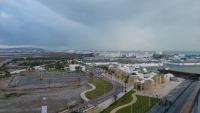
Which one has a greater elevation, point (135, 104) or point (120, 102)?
point (120, 102)

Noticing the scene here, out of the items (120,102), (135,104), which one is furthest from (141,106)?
(120,102)

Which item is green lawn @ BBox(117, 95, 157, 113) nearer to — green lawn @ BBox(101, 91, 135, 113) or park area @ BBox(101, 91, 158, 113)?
park area @ BBox(101, 91, 158, 113)

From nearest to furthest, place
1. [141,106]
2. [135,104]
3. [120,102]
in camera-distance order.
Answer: [141,106] < [135,104] < [120,102]

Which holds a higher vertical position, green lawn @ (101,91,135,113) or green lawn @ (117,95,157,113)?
green lawn @ (101,91,135,113)

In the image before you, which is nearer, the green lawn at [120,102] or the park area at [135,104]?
the park area at [135,104]

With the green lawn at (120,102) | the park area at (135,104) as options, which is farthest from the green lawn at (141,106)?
the green lawn at (120,102)

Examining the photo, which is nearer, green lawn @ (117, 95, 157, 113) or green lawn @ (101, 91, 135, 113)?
green lawn @ (117, 95, 157, 113)

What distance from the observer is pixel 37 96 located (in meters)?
35.5

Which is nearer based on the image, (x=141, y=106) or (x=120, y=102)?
(x=141, y=106)

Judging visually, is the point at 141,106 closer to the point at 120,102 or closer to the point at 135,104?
the point at 135,104

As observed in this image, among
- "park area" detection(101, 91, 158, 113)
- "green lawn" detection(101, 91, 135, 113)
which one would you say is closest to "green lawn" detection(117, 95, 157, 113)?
"park area" detection(101, 91, 158, 113)

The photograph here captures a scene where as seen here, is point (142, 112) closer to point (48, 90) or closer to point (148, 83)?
point (148, 83)

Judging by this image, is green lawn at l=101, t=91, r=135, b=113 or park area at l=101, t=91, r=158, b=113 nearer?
park area at l=101, t=91, r=158, b=113

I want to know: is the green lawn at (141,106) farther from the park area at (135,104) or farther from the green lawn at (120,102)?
the green lawn at (120,102)
